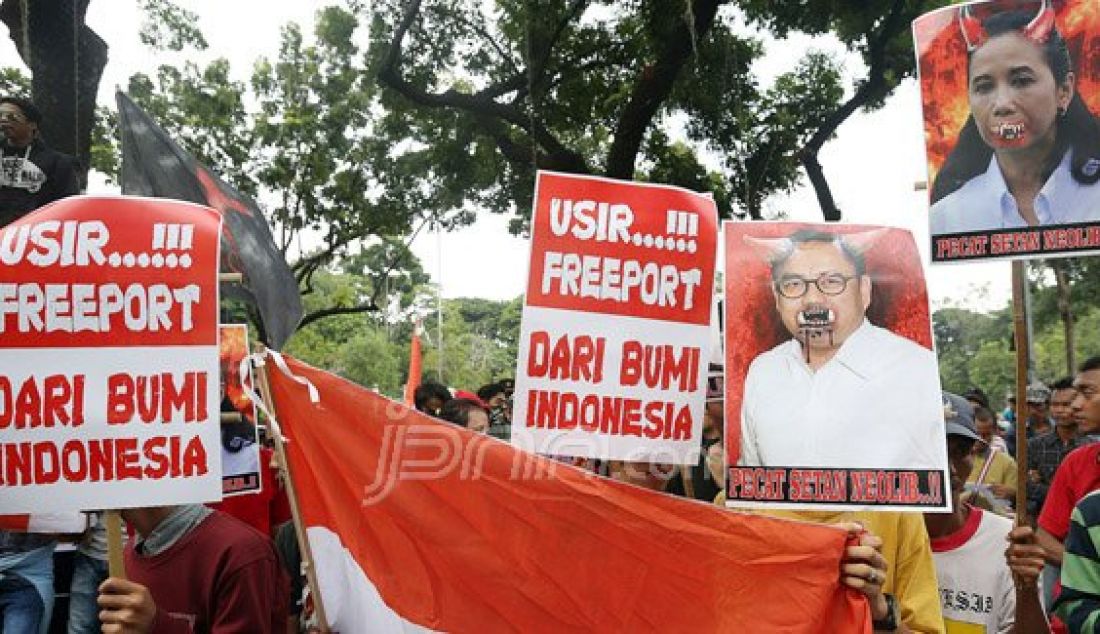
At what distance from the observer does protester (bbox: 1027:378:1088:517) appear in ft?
20.9

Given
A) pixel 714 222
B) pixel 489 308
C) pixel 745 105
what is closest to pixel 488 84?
pixel 745 105

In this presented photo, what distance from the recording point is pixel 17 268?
2.81 metres

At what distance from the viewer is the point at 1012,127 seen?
3.61m

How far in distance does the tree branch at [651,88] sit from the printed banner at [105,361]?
11276 millimetres

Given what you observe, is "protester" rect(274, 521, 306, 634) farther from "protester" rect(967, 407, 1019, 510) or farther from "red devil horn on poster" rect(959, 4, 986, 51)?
"protester" rect(967, 407, 1019, 510)

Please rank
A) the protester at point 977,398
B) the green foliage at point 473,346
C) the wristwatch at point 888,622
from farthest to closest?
1. the green foliage at point 473,346
2. the protester at point 977,398
3. the wristwatch at point 888,622

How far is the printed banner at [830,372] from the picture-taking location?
327 centimetres

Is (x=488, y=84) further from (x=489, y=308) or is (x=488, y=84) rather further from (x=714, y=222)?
(x=489, y=308)

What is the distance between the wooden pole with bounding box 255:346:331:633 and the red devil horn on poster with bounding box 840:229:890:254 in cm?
183

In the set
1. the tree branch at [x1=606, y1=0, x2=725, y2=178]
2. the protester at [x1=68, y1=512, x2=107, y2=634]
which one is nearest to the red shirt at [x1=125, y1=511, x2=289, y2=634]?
the protester at [x1=68, y1=512, x2=107, y2=634]

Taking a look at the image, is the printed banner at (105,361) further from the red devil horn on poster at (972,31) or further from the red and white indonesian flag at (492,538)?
the red devil horn on poster at (972,31)

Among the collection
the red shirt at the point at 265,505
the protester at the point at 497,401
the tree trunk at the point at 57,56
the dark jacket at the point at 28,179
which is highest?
the tree trunk at the point at 57,56

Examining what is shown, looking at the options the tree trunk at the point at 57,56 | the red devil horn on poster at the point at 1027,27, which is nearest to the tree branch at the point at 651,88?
the tree trunk at the point at 57,56

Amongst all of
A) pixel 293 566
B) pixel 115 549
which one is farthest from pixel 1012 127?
pixel 293 566
